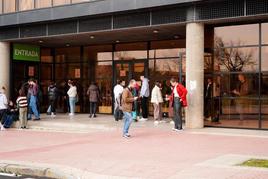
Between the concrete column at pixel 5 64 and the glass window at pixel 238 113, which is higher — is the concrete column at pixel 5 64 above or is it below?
above

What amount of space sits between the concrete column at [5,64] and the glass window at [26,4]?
2.53 meters

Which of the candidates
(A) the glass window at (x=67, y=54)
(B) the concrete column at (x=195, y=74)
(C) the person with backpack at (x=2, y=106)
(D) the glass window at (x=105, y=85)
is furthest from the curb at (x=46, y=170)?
(A) the glass window at (x=67, y=54)

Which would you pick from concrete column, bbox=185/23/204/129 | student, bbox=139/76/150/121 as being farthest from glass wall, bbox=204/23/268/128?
student, bbox=139/76/150/121

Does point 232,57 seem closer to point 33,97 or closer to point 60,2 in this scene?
point 60,2

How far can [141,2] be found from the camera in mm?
19531

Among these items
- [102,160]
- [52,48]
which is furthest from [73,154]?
[52,48]

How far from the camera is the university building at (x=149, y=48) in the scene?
60.7 ft

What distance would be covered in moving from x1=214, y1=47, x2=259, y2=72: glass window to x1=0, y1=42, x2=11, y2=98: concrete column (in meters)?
11.6

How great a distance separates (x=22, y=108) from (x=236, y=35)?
9337 millimetres

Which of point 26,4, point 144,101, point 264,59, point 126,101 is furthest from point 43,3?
point 264,59

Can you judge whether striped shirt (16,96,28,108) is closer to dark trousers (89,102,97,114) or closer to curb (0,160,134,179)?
dark trousers (89,102,97,114)

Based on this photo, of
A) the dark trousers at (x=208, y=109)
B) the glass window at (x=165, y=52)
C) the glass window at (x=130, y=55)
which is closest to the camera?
the dark trousers at (x=208, y=109)

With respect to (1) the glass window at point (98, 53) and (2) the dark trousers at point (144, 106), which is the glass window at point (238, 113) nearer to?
(2) the dark trousers at point (144, 106)

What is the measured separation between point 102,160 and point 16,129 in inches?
417
